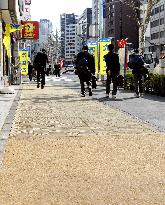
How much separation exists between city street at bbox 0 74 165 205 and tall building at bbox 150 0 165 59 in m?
87.1

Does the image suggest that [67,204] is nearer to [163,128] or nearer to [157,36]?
[163,128]

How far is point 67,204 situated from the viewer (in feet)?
12.2

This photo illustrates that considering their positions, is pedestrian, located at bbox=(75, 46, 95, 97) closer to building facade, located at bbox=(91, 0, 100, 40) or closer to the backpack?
the backpack

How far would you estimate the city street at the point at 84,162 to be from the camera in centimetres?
396

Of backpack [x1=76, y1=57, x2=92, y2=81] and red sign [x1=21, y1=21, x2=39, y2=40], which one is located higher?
red sign [x1=21, y1=21, x2=39, y2=40]

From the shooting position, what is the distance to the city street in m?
3.96

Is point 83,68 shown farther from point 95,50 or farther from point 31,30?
point 31,30

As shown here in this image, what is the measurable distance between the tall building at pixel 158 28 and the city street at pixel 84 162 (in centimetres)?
8713

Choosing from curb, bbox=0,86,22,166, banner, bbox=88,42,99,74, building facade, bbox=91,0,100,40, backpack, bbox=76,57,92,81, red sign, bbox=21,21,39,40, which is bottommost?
curb, bbox=0,86,22,166

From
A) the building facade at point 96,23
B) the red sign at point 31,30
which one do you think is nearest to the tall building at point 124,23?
the building facade at point 96,23

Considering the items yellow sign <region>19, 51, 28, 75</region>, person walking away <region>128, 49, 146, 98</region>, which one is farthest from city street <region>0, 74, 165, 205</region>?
yellow sign <region>19, 51, 28, 75</region>

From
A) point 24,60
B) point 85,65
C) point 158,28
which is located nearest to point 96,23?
point 24,60

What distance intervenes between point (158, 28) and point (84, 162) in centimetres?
9648

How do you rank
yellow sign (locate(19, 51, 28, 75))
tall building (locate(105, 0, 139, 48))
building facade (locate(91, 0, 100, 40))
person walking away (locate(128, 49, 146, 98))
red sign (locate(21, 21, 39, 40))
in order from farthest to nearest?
tall building (locate(105, 0, 139, 48))
building facade (locate(91, 0, 100, 40))
yellow sign (locate(19, 51, 28, 75))
red sign (locate(21, 21, 39, 40))
person walking away (locate(128, 49, 146, 98))
